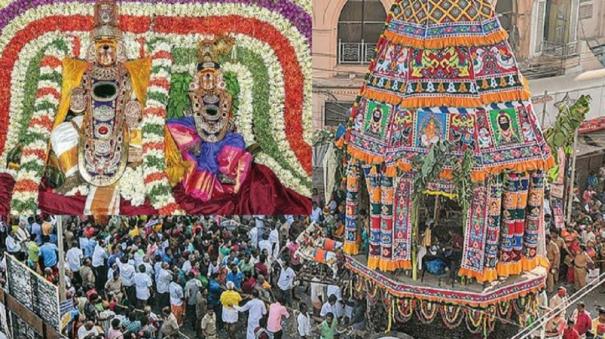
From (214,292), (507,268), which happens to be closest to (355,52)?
(214,292)

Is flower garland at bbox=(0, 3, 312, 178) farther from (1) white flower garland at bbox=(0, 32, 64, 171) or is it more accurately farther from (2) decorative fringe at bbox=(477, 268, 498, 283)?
(2) decorative fringe at bbox=(477, 268, 498, 283)

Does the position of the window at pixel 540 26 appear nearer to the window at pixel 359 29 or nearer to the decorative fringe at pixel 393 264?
the window at pixel 359 29

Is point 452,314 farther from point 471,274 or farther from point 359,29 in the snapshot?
point 359,29

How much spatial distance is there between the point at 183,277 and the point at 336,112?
5530mm

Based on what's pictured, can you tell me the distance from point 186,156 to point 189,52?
4.45 ft

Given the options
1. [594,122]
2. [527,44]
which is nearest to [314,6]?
[527,44]

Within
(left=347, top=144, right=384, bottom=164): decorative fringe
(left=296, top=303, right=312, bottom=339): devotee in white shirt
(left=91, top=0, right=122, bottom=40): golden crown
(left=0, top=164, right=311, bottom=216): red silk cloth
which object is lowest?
(left=296, top=303, right=312, bottom=339): devotee in white shirt

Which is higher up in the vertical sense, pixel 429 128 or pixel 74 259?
pixel 429 128

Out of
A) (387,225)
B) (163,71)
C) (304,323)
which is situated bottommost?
(304,323)

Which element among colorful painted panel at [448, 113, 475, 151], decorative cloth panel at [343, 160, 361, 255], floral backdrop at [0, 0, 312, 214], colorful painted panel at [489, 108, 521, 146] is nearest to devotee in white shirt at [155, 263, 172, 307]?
floral backdrop at [0, 0, 312, 214]

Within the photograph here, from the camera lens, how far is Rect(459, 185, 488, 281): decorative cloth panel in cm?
1074

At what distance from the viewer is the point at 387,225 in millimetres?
11016

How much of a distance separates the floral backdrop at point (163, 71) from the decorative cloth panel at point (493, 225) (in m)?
3.58

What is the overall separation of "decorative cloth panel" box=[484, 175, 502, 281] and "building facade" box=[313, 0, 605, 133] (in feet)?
21.1
